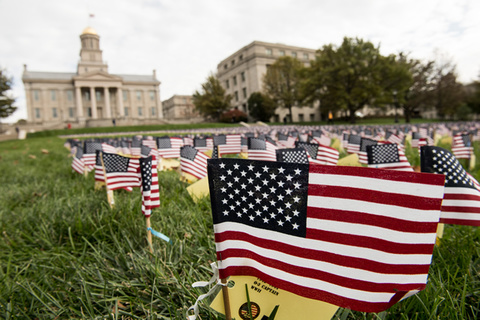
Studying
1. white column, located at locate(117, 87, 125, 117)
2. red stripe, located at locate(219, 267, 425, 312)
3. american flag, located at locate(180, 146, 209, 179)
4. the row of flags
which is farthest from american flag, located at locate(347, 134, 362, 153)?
white column, located at locate(117, 87, 125, 117)

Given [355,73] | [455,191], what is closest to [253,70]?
[355,73]

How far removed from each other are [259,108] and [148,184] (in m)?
53.6

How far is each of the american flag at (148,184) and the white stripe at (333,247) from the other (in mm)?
1110

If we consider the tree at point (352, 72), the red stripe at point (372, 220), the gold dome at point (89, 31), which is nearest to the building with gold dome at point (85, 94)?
the gold dome at point (89, 31)

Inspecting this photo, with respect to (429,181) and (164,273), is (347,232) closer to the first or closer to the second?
(429,181)

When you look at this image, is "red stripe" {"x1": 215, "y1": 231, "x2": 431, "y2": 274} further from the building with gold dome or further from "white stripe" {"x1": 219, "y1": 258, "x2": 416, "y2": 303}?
the building with gold dome

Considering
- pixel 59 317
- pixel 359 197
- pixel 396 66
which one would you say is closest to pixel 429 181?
pixel 359 197

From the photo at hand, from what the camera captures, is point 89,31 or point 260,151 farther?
point 89,31

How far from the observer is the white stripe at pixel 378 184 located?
0.81 meters

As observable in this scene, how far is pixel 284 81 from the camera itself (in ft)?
169

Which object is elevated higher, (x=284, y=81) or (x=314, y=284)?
(x=284, y=81)

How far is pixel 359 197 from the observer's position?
0.90 m

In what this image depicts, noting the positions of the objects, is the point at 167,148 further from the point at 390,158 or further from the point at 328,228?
the point at 328,228

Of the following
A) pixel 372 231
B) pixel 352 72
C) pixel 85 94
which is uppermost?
pixel 85 94
